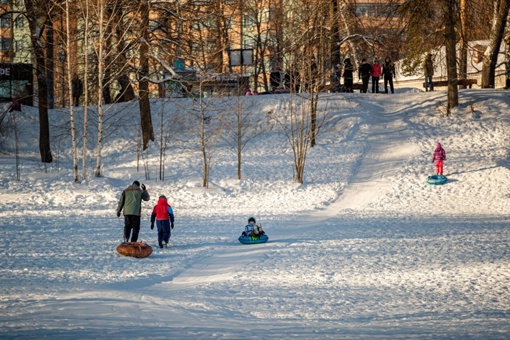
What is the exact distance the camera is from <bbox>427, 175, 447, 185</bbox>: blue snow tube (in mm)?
24891

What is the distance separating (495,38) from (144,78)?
62.2 ft

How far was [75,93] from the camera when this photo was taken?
3475cm

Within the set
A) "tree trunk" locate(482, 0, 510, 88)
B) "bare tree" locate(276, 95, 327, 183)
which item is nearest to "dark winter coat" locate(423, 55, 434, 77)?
"tree trunk" locate(482, 0, 510, 88)

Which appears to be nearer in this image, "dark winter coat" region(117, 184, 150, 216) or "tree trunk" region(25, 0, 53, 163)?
"dark winter coat" region(117, 184, 150, 216)

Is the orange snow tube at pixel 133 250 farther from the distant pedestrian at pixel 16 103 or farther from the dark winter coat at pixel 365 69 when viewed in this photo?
the dark winter coat at pixel 365 69

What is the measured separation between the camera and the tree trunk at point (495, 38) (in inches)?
1273

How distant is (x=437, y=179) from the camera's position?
24.9m

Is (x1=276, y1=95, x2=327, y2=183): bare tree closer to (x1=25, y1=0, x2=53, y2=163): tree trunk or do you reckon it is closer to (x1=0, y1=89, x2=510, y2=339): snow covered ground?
(x1=0, y1=89, x2=510, y2=339): snow covered ground

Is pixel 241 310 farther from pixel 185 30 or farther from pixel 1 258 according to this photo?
pixel 185 30

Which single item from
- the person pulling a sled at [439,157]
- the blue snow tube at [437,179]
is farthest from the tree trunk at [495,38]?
the blue snow tube at [437,179]

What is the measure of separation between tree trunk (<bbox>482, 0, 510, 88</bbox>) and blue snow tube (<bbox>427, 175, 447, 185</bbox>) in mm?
12073

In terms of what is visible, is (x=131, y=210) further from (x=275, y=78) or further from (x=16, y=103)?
(x=275, y=78)

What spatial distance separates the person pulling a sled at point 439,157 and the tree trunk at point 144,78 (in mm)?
12219

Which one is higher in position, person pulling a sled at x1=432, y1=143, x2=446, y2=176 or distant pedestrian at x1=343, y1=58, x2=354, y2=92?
distant pedestrian at x1=343, y1=58, x2=354, y2=92
